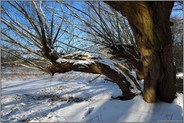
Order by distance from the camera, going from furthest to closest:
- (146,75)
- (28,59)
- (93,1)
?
1. (93,1)
2. (28,59)
3. (146,75)

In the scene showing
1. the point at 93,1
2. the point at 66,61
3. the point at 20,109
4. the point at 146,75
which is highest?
the point at 93,1

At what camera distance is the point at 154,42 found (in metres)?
4.31

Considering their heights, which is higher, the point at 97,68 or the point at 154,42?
the point at 154,42

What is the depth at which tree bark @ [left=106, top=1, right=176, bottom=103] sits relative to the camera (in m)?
3.85

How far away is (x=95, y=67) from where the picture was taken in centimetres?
527

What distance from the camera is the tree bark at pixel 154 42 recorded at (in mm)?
3850

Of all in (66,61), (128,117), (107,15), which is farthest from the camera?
(107,15)

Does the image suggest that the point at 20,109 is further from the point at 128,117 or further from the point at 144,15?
the point at 144,15

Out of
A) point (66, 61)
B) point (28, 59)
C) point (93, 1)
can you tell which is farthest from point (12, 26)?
point (93, 1)

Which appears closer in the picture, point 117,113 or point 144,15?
point 144,15

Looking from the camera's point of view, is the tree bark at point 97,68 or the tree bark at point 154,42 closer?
the tree bark at point 154,42

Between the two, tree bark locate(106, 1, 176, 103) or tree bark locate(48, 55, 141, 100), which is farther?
tree bark locate(48, 55, 141, 100)

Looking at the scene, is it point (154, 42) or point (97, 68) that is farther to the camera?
point (97, 68)

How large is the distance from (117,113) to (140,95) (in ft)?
3.31
